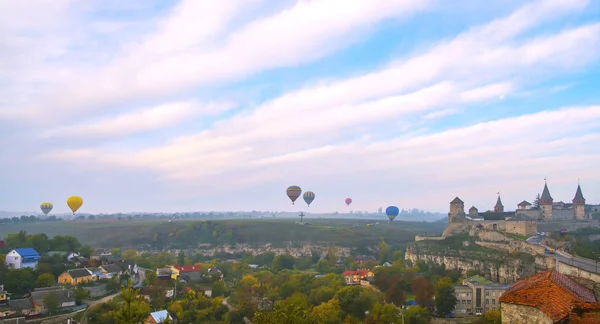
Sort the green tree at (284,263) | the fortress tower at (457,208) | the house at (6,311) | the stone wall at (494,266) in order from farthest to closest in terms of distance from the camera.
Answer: the green tree at (284,263) → the fortress tower at (457,208) → the stone wall at (494,266) → the house at (6,311)

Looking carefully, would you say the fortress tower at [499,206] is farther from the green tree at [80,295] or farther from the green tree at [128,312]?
the green tree at [128,312]

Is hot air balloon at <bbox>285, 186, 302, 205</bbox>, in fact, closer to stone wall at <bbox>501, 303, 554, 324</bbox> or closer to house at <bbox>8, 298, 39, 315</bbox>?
house at <bbox>8, 298, 39, 315</bbox>

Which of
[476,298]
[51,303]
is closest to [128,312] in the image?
[51,303]

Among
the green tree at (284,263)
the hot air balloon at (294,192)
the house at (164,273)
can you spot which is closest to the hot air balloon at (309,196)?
the hot air balloon at (294,192)

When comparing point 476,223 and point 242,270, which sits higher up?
point 476,223

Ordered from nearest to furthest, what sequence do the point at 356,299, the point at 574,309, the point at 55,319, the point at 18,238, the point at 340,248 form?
the point at 574,309, the point at 55,319, the point at 356,299, the point at 18,238, the point at 340,248

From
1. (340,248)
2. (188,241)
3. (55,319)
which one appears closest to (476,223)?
(340,248)

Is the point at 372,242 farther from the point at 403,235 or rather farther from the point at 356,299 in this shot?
the point at 356,299
